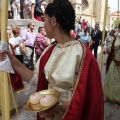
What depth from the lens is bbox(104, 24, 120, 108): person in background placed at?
412cm

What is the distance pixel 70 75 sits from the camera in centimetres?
150

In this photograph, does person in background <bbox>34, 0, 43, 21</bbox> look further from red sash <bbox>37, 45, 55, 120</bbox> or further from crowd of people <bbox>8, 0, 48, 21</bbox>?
red sash <bbox>37, 45, 55, 120</bbox>

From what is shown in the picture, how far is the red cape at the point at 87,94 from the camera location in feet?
4.89

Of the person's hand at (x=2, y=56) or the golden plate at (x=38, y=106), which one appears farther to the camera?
the person's hand at (x=2, y=56)

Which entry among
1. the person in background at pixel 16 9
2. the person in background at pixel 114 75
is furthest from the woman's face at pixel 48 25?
the person in background at pixel 16 9

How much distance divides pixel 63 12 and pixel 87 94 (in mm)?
564

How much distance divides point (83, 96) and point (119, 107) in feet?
9.60

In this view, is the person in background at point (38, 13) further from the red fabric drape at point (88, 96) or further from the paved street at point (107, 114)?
the red fabric drape at point (88, 96)

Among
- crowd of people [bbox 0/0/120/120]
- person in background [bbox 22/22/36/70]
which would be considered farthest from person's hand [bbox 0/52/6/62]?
person in background [bbox 22/22/36/70]

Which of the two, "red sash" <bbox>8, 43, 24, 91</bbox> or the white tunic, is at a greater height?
the white tunic

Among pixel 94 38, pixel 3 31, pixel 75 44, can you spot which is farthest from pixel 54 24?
pixel 94 38

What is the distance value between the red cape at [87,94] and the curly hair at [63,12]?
204 millimetres

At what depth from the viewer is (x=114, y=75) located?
4.26 meters

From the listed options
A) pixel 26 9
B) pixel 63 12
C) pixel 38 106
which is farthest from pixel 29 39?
pixel 38 106
